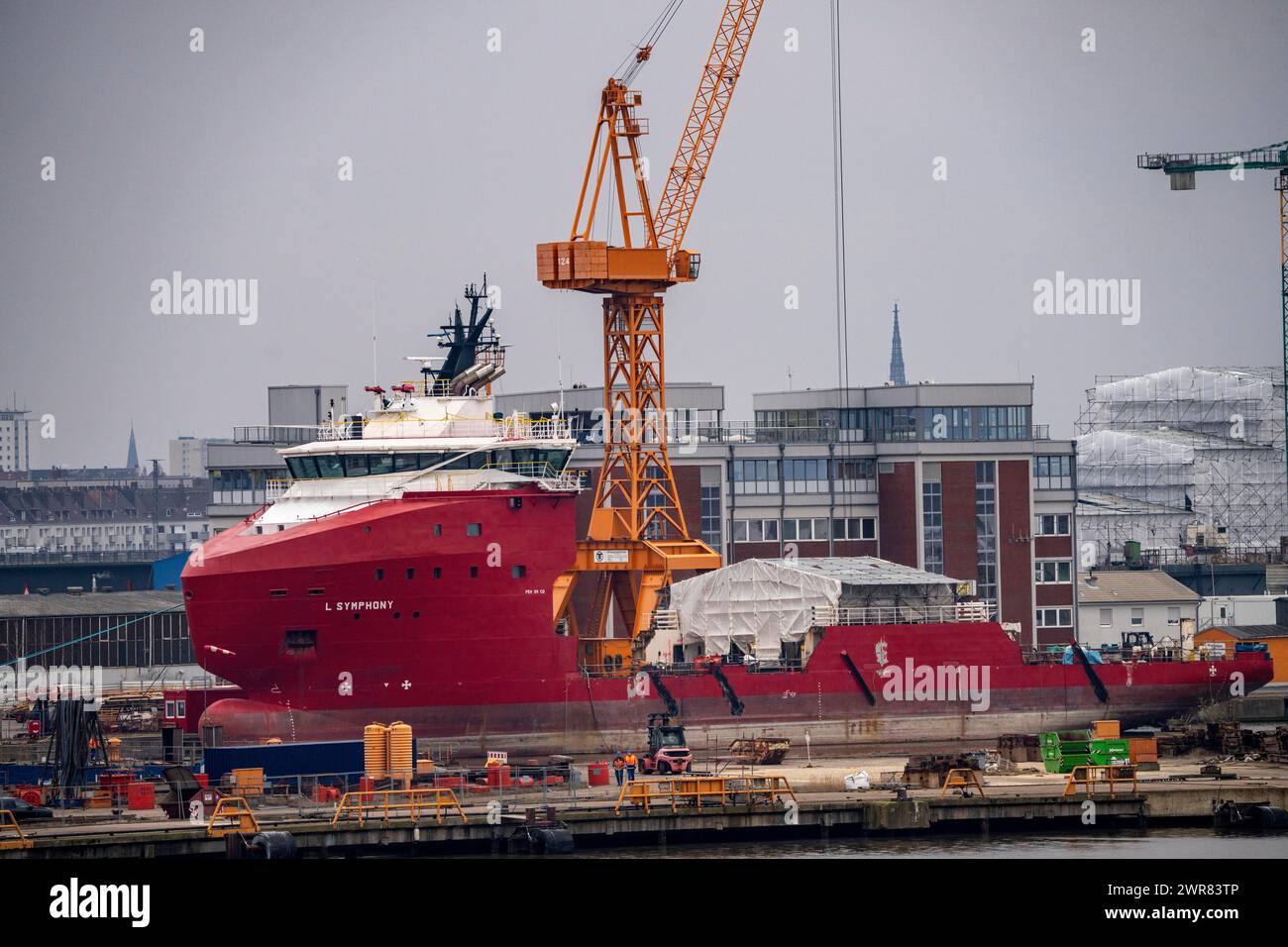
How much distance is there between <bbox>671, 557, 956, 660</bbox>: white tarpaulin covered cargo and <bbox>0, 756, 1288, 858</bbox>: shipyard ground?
12.2m

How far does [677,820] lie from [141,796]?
1369 centimetres

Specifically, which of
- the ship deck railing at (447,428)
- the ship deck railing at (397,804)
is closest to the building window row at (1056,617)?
the ship deck railing at (447,428)

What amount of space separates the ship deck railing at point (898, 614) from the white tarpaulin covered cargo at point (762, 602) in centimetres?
14

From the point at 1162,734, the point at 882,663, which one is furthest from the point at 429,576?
the point at 1162,734

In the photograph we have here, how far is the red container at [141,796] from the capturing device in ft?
194

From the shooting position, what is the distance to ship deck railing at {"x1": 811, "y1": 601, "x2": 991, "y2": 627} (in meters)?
74.2

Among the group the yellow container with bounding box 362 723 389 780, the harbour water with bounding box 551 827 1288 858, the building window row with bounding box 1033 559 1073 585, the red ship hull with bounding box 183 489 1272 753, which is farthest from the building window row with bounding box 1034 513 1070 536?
the yellow container with bounding box 362 723 389 780

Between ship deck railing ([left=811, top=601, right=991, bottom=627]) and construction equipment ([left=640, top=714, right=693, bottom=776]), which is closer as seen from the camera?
construction equipment ([left=640, top=714, right=693, bottom=776])

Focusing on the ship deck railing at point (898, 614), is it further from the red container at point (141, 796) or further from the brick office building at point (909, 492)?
the red container at point (141, 796)

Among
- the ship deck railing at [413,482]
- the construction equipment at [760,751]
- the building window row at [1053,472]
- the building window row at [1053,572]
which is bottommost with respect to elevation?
the construction equipment at [760,751]

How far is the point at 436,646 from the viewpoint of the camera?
6794 centimetres

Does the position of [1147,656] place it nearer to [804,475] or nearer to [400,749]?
[804,475]

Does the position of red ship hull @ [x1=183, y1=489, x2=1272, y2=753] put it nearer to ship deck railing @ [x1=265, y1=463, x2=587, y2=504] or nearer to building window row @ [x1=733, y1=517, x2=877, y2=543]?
ship deck railing @ [x1=265, y1=463, x2=587, y2=504]
